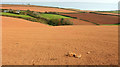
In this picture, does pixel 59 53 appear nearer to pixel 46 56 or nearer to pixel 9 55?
pixel 46 56

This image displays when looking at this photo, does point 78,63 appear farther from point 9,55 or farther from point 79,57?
point 9,55

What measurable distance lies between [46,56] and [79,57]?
1.73m

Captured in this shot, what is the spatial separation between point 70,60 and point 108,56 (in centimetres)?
214

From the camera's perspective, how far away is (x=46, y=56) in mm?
6941

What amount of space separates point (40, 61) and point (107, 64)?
306cm

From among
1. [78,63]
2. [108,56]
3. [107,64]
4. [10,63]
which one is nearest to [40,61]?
[10,63]

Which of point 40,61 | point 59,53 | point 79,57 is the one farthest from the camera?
point 59,53

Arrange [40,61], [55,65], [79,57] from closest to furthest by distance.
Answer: [55,65] < [40,61] < [79,57]

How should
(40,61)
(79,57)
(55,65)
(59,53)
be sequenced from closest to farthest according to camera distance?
(55,65), (40,61), (79,57), (59,53)

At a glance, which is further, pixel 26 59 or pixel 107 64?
pixel 26 59

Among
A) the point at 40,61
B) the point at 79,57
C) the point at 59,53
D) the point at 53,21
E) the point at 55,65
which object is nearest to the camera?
the point at 55,65

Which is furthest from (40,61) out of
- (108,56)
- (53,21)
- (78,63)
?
(53,21)

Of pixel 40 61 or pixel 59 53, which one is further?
pixel 59 53

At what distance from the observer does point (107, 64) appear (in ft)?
19.2
